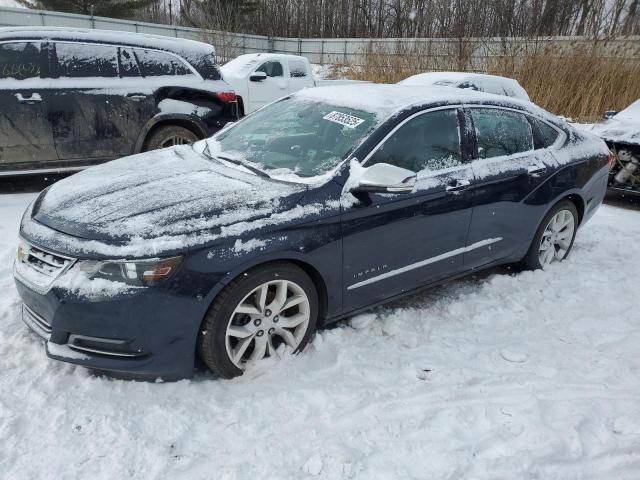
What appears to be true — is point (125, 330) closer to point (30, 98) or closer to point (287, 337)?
point (287, 337)

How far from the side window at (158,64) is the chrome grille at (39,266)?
12.8 ft

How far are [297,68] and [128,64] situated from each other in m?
8.43

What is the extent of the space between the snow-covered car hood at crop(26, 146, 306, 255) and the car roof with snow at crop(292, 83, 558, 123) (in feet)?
3.07

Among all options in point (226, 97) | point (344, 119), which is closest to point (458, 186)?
point (344, 119)

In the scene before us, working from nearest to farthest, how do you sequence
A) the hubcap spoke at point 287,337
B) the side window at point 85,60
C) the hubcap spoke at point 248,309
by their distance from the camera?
the hubcap spoke at point 248,309 → the hubcap spoke at point 287,337 → the side window at point 85,60

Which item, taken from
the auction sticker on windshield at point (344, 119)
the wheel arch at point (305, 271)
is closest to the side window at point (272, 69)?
the auction sticker on windshield at point (344, 119)

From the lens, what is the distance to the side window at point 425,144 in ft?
10.7

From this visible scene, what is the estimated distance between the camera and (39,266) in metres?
2.63

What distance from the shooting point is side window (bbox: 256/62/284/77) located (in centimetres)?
1308

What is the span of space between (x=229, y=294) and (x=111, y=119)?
13.4ft

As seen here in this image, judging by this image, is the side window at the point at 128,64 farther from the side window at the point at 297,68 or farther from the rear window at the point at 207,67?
the side window at the point at 297,68

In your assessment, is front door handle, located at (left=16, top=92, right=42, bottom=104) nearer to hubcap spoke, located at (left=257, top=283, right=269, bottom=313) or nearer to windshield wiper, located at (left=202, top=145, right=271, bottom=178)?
windshield wiper, located at (left=202, top=145, right=271, bottom=178)

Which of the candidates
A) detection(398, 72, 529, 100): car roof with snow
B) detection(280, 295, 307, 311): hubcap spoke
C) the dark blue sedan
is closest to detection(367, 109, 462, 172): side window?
the dark blue sedan

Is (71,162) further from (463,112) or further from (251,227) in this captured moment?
(463,112)
